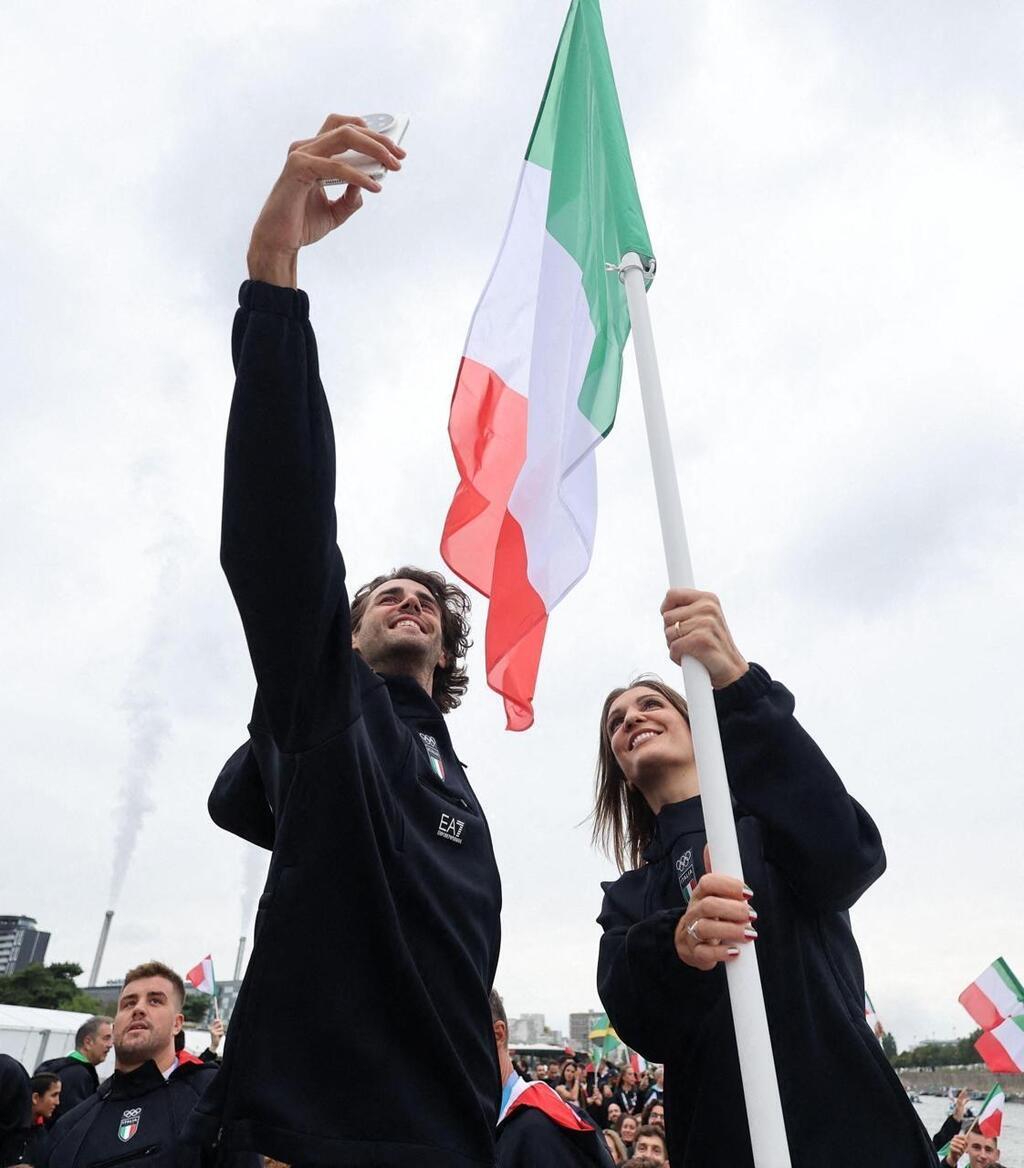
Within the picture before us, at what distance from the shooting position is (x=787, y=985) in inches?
105

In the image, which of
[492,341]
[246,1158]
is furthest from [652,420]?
[246,1158]

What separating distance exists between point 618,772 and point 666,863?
0.89 m

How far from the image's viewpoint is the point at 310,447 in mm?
2002

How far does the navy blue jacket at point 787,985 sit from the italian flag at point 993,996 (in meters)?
9.45

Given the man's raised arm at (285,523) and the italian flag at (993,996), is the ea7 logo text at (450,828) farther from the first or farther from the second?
the italian flag at (993,996)

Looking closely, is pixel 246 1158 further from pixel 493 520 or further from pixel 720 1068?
pixel 493 520

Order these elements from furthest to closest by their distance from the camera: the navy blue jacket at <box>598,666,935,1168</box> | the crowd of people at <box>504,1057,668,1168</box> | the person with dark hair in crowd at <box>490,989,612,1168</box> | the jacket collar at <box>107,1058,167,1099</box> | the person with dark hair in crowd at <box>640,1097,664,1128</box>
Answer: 1. the person with dark hair in crowd at <box>640,1097,664,1128</box>
2. the crowd of people at <box>504,1057,668,1168</box>
3. the jacket collar at <box>107,1058,167,1099</box>
4. the person with dark hair in crowd at <box>490,989,612,1168</box>
5. the navy blue jacket at <box>598,666,935,1168</box>

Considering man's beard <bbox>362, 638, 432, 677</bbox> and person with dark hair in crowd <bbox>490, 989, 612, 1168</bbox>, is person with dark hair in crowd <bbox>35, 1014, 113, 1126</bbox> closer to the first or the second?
person with dark hair in crowd <bbox>490, 989, 612, 1168</bbox>

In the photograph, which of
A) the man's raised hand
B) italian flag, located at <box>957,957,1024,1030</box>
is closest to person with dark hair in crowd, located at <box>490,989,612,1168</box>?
the man's raised hand

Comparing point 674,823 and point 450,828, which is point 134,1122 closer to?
point 674,823

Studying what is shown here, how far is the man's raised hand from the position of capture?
6.98ft

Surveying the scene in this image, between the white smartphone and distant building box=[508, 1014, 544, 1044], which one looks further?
distant building box=[508, 1014, 544, 1044]

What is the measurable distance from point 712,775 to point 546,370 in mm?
1656

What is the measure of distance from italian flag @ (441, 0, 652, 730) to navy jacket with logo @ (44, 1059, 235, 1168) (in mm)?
3079
